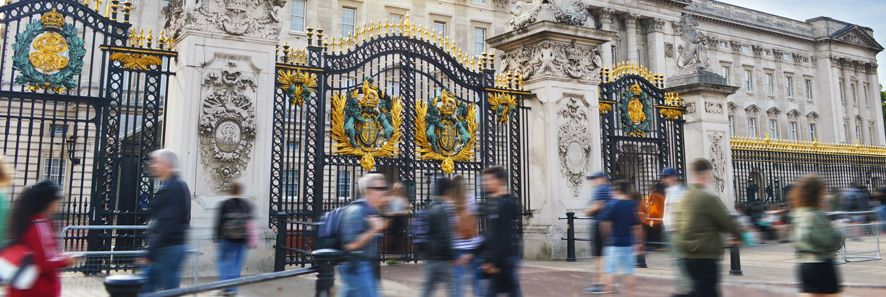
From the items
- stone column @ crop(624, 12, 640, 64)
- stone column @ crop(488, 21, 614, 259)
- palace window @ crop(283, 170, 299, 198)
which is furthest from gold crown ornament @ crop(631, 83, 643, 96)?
stone column @ crop(624, 12, 640, 64)

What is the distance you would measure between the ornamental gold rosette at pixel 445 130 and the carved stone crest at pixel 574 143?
191 cm

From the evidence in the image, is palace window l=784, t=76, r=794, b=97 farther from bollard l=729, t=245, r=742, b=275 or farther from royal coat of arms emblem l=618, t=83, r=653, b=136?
bollard l=729, t=245, r=742, b=275

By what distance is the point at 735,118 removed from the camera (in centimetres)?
5175

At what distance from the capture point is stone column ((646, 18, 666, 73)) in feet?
153

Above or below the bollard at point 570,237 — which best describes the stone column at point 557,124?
above

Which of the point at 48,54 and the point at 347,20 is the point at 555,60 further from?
the point at 347,20

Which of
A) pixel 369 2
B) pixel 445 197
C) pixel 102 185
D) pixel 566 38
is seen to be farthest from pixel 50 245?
pixel 369 2

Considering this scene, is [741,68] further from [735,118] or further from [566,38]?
[566,38]

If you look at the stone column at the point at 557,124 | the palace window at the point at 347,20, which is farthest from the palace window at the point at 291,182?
the palace window at the point at 347,20

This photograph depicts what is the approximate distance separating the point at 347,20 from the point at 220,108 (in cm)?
2370

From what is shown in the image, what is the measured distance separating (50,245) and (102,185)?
5758mm

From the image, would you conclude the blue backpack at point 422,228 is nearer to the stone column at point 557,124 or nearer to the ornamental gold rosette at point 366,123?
the ornamental gold rosette at point 366,123

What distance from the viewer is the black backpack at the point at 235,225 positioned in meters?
7.33

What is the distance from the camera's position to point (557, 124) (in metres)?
13.1
